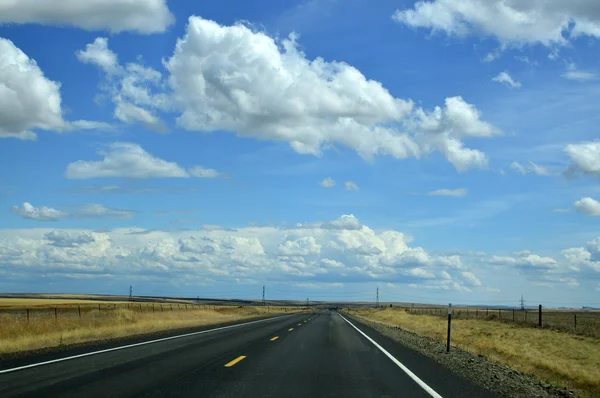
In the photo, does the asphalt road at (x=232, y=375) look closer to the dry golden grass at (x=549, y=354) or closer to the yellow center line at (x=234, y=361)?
the yellow center line at (x=234, y=361)

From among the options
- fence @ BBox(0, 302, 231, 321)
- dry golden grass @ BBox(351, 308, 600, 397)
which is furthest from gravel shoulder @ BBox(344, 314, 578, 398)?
fence @ BBox(0, 302, 231, 321)

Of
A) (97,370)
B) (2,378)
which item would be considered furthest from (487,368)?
(2,378)

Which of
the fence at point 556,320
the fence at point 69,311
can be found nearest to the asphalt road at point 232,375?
the fence at point 69,311

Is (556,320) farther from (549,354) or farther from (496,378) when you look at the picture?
(496,378)

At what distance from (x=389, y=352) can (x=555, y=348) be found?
9967 mm

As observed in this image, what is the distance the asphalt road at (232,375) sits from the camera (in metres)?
10.6

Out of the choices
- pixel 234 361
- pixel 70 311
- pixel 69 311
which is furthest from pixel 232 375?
pixel 69 311

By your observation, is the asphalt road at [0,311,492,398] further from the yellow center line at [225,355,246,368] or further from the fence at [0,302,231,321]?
the fence at [0,302,231,321]

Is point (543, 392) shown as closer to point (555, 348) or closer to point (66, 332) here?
point (555, 348)

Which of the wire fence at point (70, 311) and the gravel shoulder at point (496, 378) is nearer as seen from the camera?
the gravel shoulder at point (496, 378)

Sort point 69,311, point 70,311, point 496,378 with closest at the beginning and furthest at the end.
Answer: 1. point 496,378
2. point 70,311
3. point 69,311

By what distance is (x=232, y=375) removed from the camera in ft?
42.3

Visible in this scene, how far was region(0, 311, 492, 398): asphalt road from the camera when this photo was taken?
10633 millimetres

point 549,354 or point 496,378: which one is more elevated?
point 496,378
